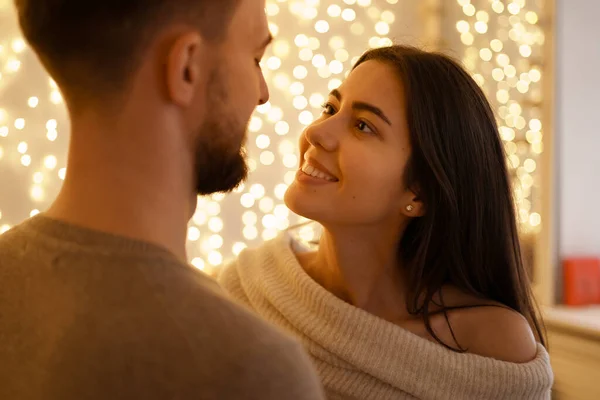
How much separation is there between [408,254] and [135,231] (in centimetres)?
89

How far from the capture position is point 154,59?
0.65 m

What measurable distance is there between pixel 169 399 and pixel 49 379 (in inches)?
4.3

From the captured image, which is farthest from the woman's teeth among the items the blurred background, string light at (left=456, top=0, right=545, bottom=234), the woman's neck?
string light at (left=456, top=0, right=545, bottom=234)

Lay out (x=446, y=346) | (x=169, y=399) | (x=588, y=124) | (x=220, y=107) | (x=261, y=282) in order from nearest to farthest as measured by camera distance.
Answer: (x=169, y=399) < (x=220, y=107) < (x=446, y=346) < (x=261, y=282) < (x=588, y=124)

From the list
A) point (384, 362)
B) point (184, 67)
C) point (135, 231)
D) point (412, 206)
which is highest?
point (184, 67)

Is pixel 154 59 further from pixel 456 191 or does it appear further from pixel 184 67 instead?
pixel 456 191

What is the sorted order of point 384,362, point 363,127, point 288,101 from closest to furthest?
point 384,362 → point 363,127 → point 288,101

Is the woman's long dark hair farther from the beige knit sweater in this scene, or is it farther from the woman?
the beige knit sweater

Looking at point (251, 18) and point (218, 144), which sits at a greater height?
point (251, 18)

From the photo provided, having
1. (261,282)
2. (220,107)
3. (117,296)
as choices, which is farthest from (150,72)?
(261,282)

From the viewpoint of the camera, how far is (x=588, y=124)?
91.6 inches

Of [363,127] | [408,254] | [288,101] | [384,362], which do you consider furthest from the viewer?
[288,101]

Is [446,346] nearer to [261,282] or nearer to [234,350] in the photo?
[261,282]

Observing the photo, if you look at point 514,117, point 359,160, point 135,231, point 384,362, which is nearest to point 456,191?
point 359,160
